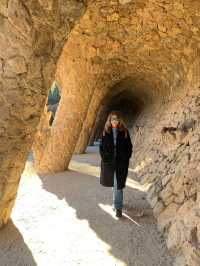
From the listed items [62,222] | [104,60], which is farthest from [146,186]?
[104,60]

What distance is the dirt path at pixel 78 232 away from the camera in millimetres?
2875

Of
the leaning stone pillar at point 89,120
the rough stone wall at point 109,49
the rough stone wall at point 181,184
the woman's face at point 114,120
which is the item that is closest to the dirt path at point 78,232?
the rough stone wall at point 181,184

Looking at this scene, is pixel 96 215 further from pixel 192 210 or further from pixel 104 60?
pixel 104 60

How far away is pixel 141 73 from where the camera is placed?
10.1m

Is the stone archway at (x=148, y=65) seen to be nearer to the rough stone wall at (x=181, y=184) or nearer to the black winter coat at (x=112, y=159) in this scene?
the rough stone wall at (x=181, y=184)

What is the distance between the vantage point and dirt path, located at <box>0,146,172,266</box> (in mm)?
2875

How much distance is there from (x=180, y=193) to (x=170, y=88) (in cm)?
566

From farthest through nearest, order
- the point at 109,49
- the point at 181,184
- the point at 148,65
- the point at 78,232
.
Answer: the point at 148,65
the point at 109,49
the point at 181,184
the point at 78,232

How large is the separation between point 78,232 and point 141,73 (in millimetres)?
7541

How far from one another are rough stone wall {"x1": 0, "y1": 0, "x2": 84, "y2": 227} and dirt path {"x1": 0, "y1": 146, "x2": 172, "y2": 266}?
47 centimetres

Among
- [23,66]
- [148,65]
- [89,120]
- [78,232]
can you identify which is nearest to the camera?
[23,66]

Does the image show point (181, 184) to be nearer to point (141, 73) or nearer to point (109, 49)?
point (109, 49)

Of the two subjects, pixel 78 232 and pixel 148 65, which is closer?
pixel 78 232

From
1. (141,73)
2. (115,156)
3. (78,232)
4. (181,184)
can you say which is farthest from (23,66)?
(141,73)
